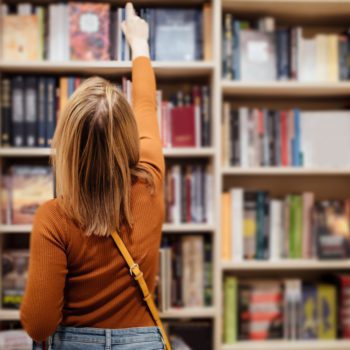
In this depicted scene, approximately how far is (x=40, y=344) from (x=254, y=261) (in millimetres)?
944

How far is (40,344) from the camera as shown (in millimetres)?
1149

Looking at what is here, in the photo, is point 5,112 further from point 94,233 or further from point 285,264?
point 285,264

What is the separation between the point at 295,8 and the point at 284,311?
1.21m

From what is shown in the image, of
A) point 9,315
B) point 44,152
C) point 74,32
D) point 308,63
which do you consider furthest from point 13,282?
point 308,63

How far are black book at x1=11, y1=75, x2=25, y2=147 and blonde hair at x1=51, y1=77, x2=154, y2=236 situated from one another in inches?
29.8

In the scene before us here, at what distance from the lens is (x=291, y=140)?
186 cm

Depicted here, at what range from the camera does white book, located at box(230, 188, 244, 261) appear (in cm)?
183

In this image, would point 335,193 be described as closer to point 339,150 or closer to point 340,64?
point 339,150

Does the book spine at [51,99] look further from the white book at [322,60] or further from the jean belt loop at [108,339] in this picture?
the white book at [322,60]

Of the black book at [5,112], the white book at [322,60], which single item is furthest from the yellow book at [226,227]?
the black book at [5,112]

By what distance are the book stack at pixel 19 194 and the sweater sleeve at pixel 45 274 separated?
72cm

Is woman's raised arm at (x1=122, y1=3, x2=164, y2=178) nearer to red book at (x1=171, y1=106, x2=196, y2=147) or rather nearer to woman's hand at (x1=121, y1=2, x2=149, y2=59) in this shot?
woman's hand at (x1=121, y1=2, x2=149, y2=59)

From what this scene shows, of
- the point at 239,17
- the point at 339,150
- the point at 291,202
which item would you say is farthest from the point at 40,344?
the point at 239,17

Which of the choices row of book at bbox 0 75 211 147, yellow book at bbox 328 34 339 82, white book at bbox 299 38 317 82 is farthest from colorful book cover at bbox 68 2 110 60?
yellow book at bbox 328 34 339 82
